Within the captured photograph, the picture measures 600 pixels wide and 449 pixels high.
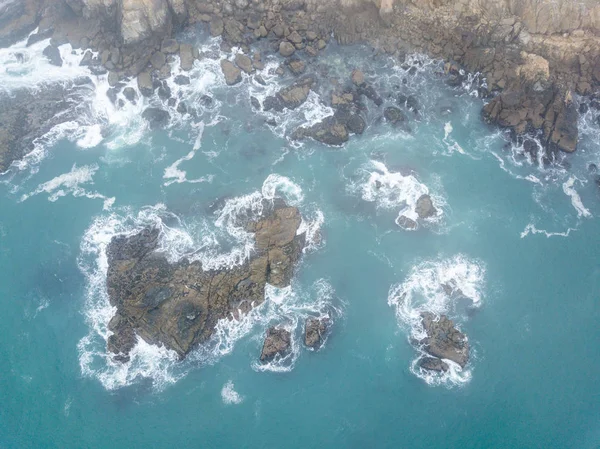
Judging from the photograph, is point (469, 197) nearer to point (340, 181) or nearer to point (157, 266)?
point (340, 181)

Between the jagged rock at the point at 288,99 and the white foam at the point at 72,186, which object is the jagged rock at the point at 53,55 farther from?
the jagged rock at the point at 288,99

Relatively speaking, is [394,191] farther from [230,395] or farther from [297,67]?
[230,395]

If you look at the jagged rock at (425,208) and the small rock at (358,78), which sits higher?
the small rock at (358,78)

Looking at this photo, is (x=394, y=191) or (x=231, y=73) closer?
(x=394, y=191)

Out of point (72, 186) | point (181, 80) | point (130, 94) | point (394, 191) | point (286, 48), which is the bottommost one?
point (394, 191)

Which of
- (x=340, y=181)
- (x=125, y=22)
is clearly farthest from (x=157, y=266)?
(x=125, y=22)

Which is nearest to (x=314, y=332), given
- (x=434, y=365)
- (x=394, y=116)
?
(x=434, y=365)

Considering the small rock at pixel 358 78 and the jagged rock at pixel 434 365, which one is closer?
the jagged rock at pixel 434 365

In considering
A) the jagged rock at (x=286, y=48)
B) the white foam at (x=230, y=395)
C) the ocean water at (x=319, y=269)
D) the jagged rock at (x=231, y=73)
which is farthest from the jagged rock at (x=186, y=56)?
the white foam at (x=230, y=395)
